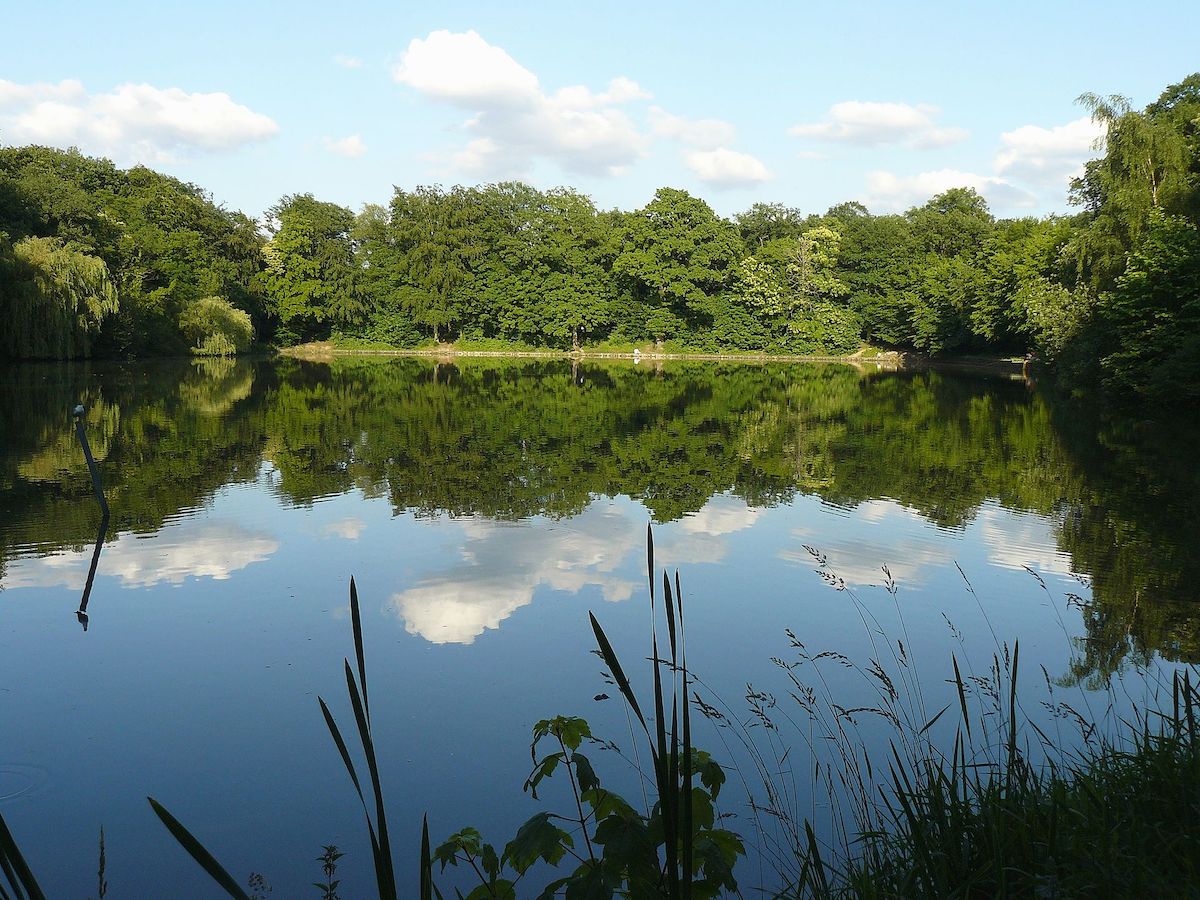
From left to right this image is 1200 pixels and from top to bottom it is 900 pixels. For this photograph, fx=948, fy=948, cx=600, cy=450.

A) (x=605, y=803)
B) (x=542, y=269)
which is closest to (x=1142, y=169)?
(x=605, y=803)

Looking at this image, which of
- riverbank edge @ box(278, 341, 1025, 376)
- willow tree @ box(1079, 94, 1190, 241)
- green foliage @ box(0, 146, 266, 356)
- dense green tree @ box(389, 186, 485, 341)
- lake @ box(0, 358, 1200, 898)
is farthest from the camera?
dense green tree @ box(389, 186, 485, 341)

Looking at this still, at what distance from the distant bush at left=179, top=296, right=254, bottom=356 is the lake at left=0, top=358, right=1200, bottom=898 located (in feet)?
100

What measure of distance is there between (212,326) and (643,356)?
25789 millimetres

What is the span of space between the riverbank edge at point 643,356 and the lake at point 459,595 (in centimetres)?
3955

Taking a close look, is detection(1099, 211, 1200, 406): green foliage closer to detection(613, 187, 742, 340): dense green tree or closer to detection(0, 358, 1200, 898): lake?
detection(0, 358, 1200, 898): lake

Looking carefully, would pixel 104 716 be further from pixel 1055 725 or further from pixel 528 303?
pixel 528 303

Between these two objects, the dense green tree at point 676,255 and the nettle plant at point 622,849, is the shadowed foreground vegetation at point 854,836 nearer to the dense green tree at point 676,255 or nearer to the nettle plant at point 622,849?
the nettle plant at point 622,849

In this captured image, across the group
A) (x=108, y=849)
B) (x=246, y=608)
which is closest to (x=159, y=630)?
(x=246, y=608)

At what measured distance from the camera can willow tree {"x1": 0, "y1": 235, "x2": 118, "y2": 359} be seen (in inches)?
1334

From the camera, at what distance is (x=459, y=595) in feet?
28.8

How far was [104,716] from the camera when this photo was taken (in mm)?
6031

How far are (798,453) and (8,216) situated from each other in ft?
117

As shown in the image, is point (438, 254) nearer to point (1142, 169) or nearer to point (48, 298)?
point (48, 298)

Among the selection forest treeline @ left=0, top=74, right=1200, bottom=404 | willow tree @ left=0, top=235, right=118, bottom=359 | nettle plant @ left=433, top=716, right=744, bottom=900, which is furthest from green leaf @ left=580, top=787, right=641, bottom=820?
forest treeline @ left=0, top=74, right=1200, bottom=404
